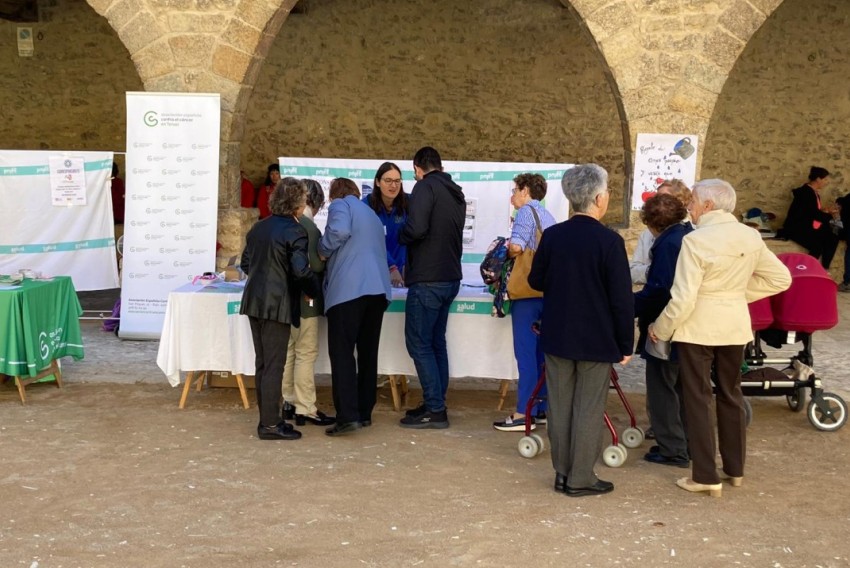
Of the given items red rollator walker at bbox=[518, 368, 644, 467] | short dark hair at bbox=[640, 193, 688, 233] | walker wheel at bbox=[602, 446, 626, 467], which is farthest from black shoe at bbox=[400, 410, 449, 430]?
short dark hair at bbox=[640, 193, 688, 233]

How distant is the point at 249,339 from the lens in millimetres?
5664

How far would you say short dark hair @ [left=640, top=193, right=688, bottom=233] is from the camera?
4.60m

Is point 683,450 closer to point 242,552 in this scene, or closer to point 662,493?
point 662,493

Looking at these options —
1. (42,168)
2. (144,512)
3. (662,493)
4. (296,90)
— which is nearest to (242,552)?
(144,512)

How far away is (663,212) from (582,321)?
80 centimetres

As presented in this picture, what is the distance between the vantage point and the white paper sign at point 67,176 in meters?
7.73

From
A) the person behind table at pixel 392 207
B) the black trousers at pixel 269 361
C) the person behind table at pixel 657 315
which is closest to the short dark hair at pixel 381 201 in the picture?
the person behind table at pixel 392 207

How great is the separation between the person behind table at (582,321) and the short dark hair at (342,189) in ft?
4.18

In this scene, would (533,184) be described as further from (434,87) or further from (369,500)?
(434,87)

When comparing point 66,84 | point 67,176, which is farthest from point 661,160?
point 66,84

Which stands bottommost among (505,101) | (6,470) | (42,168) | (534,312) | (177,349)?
(6,470)

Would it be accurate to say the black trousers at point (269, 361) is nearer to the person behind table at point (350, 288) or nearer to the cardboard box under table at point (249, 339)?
the person behind table at point (350, 288)

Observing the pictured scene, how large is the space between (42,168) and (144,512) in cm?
454

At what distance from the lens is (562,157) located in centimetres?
1273
